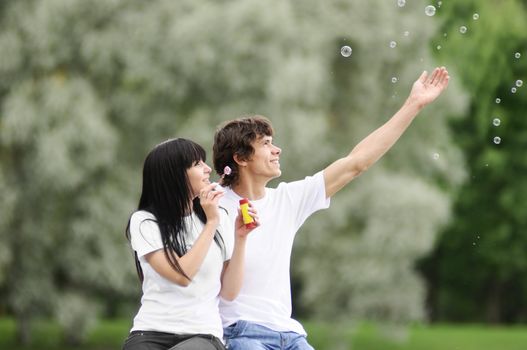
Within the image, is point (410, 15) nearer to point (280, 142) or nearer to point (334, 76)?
point (334, 76)

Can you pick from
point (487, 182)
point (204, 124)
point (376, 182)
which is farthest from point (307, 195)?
point (487, 182)

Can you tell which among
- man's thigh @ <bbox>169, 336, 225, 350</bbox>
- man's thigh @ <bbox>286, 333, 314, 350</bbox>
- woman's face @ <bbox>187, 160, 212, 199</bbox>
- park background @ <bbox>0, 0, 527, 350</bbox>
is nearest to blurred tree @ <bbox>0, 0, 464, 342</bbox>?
park background @ <bbox>0, 0, 527, 350</bbox>

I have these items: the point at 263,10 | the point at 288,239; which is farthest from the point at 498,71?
the point at 288,239

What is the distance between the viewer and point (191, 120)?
55.0 feet

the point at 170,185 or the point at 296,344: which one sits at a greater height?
the point at 170,185

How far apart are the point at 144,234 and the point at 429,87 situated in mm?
1232

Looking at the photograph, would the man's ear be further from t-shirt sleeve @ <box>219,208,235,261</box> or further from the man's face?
t-shirt sleeve @ <box>219,208,235,261</box>

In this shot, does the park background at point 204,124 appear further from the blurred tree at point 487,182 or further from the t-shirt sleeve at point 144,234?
the t-shirt sleeve at point 144,234

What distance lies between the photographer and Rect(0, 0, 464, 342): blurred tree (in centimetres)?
1622

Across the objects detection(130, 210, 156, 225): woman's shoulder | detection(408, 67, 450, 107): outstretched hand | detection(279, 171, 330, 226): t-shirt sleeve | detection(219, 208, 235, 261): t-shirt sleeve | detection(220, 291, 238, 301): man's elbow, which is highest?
detection(408, 67, 450, 107): outstretched hand

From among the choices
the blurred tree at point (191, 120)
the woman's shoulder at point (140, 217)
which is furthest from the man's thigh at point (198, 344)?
the blurred tree at point (191, 120)

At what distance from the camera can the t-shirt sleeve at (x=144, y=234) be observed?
3.80m

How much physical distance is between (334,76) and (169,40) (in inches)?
113

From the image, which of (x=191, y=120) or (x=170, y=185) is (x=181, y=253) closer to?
(x=170, y=185)
